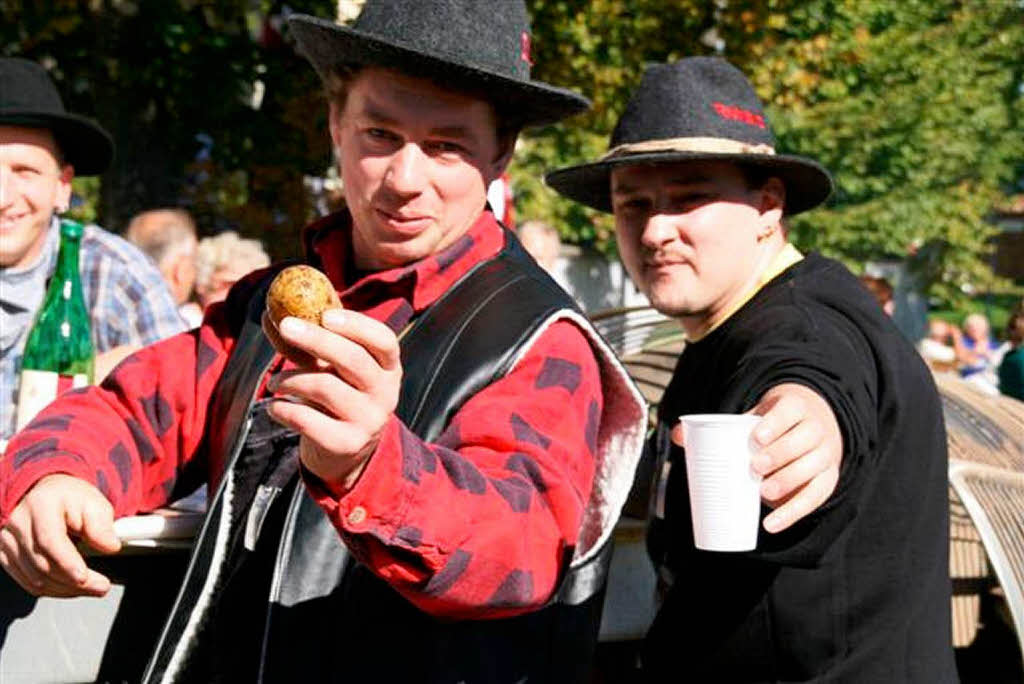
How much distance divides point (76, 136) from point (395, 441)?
253 centimetres

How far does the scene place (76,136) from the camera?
3848 mm

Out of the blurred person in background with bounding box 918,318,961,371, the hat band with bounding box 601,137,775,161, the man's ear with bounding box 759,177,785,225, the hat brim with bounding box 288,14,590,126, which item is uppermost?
the hat brim with bounding box 288,14,590,126

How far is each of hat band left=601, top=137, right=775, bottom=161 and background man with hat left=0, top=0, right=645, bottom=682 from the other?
21.5 inches

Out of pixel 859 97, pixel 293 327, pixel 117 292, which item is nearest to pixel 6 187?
pixel 117 292

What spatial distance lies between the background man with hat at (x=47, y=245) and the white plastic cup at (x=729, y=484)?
203 centimetres

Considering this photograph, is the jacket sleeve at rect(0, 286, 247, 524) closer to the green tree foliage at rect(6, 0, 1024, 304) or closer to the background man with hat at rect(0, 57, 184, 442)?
the background man with hat at rect(0, 57, 184, 442)

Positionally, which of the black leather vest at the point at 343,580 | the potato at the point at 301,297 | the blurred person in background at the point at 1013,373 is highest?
the potato at the point at 301,297

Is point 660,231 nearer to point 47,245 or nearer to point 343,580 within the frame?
point 343,580

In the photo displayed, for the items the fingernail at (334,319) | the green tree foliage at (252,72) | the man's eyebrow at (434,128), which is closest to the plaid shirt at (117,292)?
the man's eyebrow at (434,128)

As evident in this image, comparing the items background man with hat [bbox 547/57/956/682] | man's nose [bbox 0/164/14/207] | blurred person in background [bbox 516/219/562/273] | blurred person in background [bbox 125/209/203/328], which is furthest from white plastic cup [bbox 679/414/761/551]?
blurred person in background [bbox 516/219/562/273]

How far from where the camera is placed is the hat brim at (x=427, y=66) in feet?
6.69

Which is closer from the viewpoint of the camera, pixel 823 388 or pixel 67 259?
pixel 823 388

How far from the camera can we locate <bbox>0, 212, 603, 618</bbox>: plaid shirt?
1637 millimetres

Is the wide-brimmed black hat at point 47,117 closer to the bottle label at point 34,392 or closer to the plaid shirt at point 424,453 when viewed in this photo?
the bottle label at point 34,392
